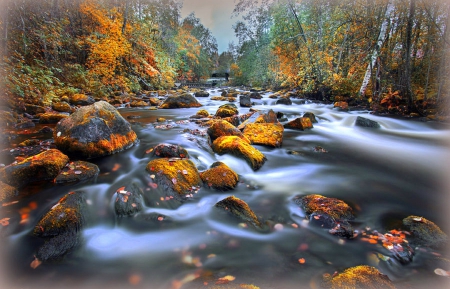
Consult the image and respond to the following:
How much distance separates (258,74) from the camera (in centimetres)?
3547

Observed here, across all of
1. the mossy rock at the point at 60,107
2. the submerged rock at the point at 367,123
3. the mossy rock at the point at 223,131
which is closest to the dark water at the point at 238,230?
the mossy rock at the point at 223,131

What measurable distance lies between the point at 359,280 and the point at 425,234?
153 centimetres

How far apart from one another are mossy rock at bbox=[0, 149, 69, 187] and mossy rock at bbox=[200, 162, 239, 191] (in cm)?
258

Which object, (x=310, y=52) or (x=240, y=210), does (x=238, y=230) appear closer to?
(x=240, y=210)

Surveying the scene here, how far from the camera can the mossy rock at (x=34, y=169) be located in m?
3.49

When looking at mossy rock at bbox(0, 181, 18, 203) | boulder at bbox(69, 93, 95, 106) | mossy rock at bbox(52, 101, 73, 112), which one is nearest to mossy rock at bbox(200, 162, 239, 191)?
mossy rock at bbox(0, 181, 18, 203)

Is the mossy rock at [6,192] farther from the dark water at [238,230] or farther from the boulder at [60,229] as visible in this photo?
the boulder at [60,229]

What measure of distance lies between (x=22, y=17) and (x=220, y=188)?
1270 cm

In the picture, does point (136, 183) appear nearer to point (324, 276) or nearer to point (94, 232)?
point (94, 232)

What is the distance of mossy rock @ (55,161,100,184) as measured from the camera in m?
3.71

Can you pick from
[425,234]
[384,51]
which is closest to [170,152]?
[425,234]

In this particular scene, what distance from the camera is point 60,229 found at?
8.73 feet

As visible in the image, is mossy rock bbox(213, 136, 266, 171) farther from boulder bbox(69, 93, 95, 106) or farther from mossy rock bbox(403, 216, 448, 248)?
boulder bbox(69, 93, 95, 106)

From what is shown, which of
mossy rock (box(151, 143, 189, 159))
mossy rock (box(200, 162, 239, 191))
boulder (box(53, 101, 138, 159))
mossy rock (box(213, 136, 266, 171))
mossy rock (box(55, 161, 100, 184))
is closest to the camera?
mossy rock (box(55, 161, 100, 184))
